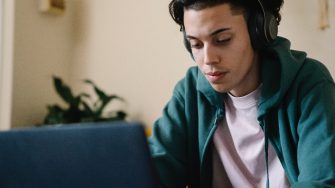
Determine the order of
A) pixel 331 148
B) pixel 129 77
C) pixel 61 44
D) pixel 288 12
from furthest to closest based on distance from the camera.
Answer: pixel 61 44
pixel 129 77
pixel 288 12
pixel 331 148

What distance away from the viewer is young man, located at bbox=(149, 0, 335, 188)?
849mm

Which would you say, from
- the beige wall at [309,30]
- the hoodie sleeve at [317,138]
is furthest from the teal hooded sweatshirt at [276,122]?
the beige wall at [309,30]

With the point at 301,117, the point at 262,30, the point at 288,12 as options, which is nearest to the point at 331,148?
the point at 301,117

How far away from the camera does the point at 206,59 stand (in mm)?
891

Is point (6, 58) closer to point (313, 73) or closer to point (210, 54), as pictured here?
point (210, 54)

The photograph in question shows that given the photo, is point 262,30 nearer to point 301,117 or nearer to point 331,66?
point 301,117

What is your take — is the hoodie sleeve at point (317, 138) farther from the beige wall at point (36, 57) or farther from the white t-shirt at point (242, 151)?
the beige wall at point (36, 57)

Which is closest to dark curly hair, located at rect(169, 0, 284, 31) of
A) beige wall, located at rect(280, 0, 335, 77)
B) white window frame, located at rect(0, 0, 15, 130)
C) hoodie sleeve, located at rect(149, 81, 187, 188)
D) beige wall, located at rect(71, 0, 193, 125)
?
hoodie sleeve, located at rect(149, 81, 187, 188)

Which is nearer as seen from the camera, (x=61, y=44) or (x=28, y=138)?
(x=28, y=138)

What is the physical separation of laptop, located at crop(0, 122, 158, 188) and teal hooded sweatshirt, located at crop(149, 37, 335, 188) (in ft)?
0.88

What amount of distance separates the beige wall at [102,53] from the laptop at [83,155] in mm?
1343

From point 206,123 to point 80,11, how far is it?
1525 millimetres

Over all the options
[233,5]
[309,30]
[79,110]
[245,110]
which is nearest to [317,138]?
[245,110]

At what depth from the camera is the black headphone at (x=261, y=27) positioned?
0.89 m
